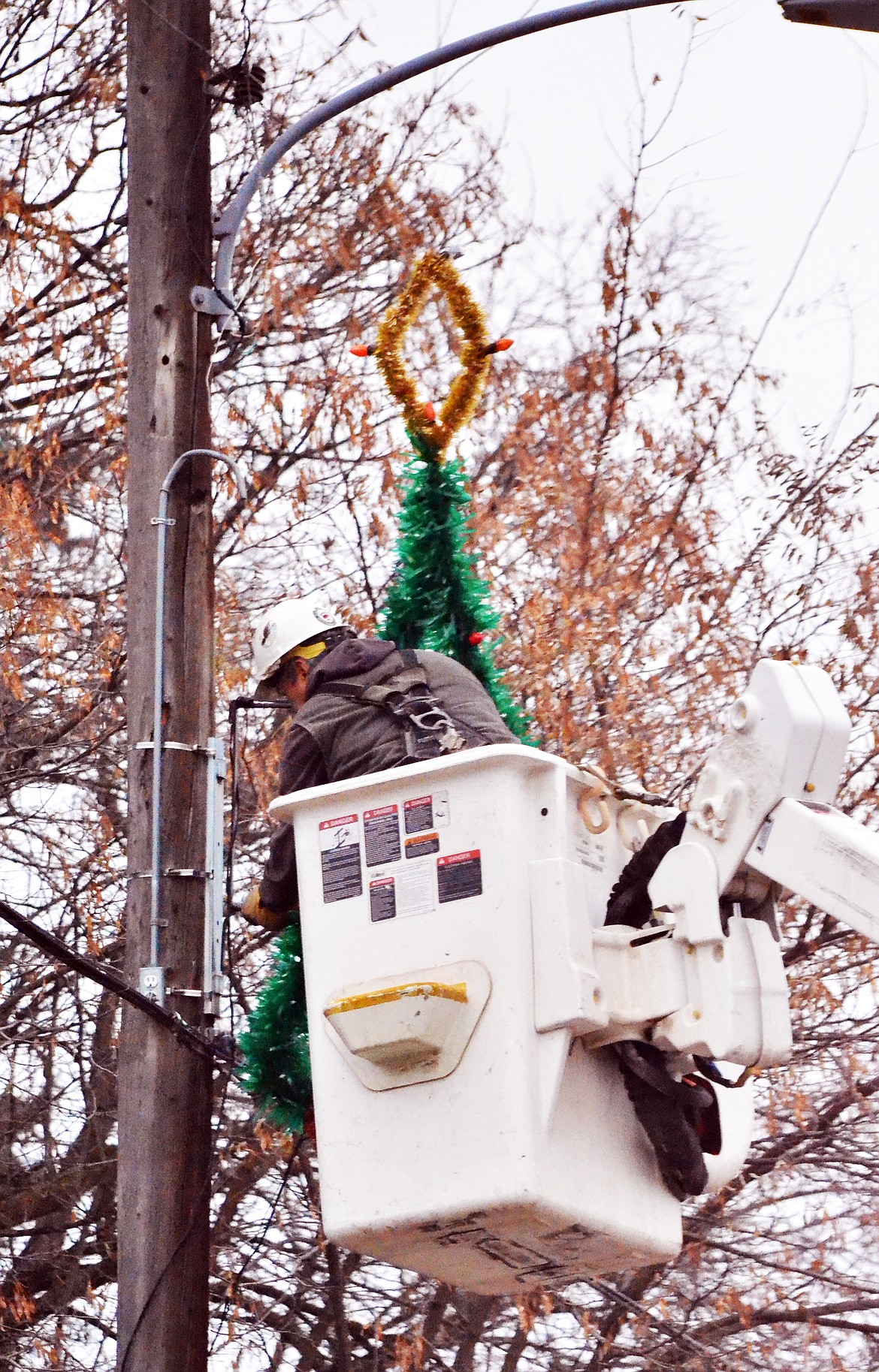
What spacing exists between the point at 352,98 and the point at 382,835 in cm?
276

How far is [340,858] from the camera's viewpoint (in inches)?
186

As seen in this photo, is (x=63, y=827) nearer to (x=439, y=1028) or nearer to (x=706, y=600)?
(x=706, y=600)

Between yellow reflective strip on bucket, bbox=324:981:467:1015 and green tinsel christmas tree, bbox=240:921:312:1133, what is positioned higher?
green tinsel christmas tree, bbox=240:921:312:1133

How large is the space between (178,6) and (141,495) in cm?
184

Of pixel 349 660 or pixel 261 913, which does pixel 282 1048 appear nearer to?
pixel 261 913

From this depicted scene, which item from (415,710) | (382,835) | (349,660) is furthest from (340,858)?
(349,660)

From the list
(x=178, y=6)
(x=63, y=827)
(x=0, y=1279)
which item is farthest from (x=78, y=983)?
(x=178, y=6)

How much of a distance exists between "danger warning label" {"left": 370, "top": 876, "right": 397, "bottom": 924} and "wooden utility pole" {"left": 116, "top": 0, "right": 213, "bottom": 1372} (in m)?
1.07

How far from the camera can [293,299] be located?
995 cm

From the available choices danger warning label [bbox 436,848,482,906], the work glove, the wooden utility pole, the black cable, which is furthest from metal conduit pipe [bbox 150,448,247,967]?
danger warning label [bbox 436,848,482,906]

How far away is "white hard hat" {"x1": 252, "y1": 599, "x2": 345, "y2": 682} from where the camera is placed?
587cm

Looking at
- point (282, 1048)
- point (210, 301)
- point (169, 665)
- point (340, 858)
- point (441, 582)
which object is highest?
point (210, 301)

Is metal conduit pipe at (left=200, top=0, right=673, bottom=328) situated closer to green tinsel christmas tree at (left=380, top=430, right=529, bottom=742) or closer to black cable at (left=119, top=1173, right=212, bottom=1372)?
green tinsel christmas tree at (left=380, top=430, right=529, bottom=742)

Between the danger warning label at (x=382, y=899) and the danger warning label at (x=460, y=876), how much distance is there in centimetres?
13
